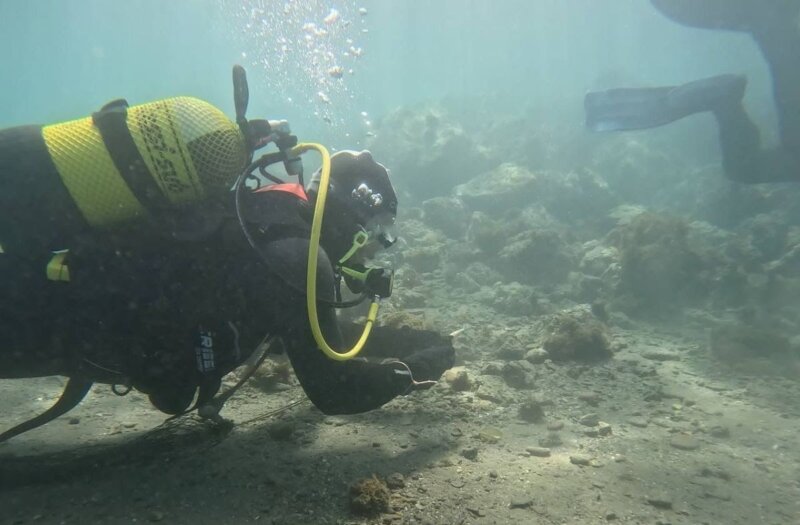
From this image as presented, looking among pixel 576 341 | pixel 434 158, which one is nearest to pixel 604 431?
pixel 576 341

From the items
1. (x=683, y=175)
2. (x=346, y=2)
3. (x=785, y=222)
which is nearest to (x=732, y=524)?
(x=785, y=222)

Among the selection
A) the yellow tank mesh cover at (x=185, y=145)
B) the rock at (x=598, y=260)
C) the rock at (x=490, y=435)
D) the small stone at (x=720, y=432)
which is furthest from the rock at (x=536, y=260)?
the yellow tank mesh cover at (x=185, y=145)

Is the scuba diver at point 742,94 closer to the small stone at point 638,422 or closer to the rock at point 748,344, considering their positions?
the rock at point 748,344

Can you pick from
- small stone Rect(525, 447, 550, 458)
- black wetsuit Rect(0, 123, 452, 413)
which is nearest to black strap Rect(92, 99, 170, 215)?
black wetsuit Rect(0, 123, 452, 413)

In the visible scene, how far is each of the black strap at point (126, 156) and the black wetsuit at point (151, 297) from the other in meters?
0.23

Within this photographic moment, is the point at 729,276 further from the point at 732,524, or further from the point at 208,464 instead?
the point at 208,464

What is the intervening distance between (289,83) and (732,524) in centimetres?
4405

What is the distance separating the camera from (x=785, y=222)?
11.8 metres

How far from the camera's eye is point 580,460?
3346 millimetres

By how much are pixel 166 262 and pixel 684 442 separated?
4.43 meters

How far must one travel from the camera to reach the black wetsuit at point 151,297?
2348 millimetres

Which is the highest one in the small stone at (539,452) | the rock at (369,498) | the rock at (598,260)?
the rock at (598,260)

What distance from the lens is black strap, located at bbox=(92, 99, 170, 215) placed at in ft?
7.70

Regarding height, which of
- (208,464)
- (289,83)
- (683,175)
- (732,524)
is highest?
(289,83)
